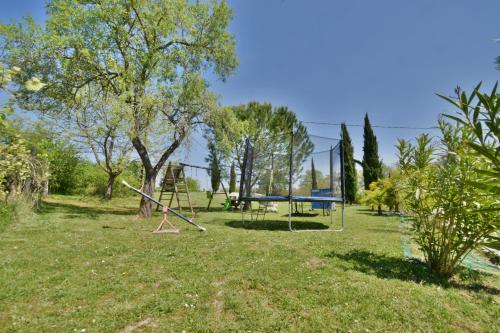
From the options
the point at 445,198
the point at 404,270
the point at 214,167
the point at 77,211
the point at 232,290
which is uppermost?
the point at 214,167

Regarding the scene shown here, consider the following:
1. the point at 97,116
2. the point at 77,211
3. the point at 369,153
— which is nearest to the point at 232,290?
the point at 97,116

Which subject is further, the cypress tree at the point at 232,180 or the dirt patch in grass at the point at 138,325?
the cypress tree at the point at 232,180

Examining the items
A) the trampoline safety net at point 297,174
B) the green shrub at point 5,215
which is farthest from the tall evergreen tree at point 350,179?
the green shrub at point 5,215

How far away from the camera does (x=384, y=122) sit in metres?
22.7

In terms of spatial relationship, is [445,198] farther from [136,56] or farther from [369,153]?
[369,153]

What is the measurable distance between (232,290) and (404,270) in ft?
8.24

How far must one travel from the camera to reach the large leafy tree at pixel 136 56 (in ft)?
30.6

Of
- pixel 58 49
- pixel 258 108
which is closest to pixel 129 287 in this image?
pixel 58 49

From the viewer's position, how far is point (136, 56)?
33.3 ft

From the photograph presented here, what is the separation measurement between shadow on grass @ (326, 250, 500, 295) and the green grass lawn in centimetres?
2

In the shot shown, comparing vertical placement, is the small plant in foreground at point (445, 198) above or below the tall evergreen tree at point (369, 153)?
below

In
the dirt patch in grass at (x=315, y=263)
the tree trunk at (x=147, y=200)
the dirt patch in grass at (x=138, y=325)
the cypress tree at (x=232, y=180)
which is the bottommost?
the dirt patch in grass at (x=138, y=325)

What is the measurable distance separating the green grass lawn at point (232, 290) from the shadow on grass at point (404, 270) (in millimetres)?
17

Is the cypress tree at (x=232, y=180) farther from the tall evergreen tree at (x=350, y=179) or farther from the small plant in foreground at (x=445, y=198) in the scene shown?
the small plant in foreground at (x=445, y=198)
